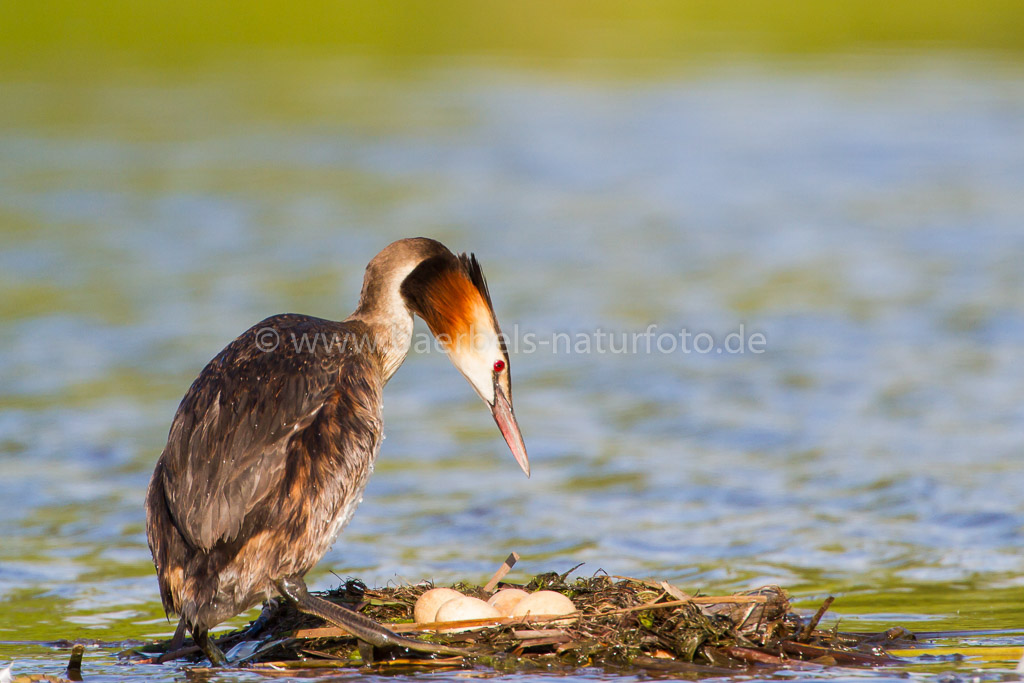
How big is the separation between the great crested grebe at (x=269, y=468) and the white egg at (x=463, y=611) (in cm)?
16

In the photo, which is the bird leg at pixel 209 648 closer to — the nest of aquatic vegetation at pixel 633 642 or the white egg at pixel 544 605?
the nest of aquatic vegetation at pixel 633 642

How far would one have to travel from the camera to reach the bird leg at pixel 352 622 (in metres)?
5.80

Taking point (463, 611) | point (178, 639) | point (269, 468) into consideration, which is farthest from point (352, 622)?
point (178, 639)

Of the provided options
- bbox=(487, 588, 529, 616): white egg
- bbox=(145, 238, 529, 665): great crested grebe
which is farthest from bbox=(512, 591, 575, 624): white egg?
bbox=(145, 238, 529, 665): great crested grebe

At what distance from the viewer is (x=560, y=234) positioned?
18.4m

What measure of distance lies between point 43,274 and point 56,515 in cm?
749

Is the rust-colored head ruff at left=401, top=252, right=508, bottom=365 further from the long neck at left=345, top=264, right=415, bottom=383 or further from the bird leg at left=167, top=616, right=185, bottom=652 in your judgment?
the bird leg at left=167, top=616, right=185, bottom=652

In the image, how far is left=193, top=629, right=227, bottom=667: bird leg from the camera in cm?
594

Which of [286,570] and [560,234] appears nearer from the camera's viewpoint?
[286,570]

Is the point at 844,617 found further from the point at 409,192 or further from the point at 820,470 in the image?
the point at 409,192

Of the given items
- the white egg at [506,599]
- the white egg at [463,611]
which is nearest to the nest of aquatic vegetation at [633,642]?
the white egg at [463,611]

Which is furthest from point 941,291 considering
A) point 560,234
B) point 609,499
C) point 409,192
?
point 409,192

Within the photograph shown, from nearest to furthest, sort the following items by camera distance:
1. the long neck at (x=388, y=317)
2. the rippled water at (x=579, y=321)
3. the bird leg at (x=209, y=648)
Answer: the bird leg at (x=209, y=648) → the long neck at (x=388, y=317) → the rippled water at (x=579, y=321)

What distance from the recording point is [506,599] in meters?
6.08
